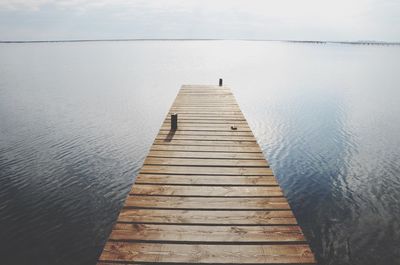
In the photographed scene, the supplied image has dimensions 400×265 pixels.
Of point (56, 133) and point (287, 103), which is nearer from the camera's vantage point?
point (56, 133)

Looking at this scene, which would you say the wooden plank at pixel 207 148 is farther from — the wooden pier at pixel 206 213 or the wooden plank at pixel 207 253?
the wooden plank at pixel 207 253

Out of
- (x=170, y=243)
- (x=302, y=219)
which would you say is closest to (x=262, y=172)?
(x=170, y=243)

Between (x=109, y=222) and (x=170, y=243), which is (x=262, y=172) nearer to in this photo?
(x=170, y=243)

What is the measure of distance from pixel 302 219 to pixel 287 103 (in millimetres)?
21661

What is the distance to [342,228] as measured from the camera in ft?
35.9

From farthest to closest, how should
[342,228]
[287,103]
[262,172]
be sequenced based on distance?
[287,103], [342,228], [262,172]

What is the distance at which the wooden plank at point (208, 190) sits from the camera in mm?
6312

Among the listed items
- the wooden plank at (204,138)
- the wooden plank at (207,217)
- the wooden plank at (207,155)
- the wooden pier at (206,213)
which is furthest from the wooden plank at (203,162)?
the wooden plank at (207,217)

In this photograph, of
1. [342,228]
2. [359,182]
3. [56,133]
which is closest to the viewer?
[342,228]

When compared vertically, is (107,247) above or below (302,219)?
above

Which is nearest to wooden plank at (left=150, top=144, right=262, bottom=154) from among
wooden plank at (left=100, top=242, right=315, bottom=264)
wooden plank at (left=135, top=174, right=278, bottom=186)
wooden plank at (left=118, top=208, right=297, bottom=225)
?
wooden plank at (left=135, top=174, right=278, bottom=186)

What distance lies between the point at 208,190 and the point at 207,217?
1.11 m

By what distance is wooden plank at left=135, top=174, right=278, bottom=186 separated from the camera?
685 centimetres

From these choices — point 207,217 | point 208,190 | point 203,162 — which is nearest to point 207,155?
point 203,162
